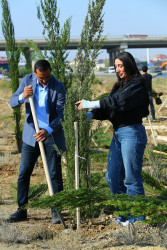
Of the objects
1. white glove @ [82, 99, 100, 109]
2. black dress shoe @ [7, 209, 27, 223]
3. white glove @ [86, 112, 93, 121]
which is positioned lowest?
black dress shoe @ [7, 209, 27, 223]

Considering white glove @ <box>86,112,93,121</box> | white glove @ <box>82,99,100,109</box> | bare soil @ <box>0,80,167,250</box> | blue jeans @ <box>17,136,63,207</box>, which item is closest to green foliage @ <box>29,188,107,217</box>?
bare soil @ <box>0,80,167,250</box>

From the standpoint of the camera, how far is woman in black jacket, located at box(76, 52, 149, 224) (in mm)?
3654

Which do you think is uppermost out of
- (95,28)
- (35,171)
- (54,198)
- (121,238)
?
(95,28)

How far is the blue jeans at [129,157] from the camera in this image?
374 centimetres

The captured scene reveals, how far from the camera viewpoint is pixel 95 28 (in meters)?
4.25

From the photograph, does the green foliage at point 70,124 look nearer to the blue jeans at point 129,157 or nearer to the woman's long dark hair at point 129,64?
the blue jeans at point 129,157

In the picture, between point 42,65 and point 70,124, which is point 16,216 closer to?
point 70,124

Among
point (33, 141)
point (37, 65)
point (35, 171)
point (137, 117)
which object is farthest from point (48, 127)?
point (35, 171)

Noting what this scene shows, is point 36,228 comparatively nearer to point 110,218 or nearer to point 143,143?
point 110,218

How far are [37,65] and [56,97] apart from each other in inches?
16.5

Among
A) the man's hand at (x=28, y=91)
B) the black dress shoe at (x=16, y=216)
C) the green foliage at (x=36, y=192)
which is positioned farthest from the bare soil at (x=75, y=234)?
the man's hand at (x=28, y=91)

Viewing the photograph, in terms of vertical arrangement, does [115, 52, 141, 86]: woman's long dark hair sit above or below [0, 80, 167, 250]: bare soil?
above

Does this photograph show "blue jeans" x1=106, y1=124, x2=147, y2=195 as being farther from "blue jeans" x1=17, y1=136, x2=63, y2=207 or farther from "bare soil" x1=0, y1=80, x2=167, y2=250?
"blue jeans" x1=17, y1=136, x2=63, y2=207

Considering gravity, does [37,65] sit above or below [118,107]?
above
